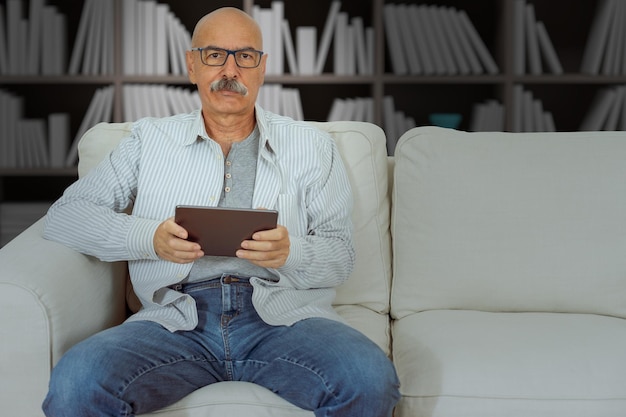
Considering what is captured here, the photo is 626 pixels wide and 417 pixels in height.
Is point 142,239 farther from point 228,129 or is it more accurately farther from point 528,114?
point 528,114

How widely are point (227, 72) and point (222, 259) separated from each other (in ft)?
1.43

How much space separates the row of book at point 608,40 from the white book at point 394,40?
0.83 meters

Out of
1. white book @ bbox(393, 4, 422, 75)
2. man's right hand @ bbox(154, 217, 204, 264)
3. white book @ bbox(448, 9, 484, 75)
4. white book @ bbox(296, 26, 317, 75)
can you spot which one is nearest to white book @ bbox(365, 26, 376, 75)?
white book @ bbox(393, 4, 422, 75)

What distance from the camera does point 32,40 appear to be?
3551 mm

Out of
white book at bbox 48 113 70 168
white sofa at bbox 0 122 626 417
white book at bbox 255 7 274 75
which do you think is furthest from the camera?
white book at bbox 48 113 70 168

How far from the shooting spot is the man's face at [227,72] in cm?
187

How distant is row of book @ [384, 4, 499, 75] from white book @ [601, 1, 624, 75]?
49 centimetres

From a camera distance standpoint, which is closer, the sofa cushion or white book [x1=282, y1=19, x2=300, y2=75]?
the sofa cushion

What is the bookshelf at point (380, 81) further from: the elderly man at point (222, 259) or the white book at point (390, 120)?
the elderly man at point (222, 259)

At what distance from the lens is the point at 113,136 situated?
6.65 feet

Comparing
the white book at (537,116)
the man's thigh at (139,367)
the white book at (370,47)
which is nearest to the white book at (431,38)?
the white book at (370,47)

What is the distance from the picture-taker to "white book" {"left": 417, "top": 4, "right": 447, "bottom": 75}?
3543 mm

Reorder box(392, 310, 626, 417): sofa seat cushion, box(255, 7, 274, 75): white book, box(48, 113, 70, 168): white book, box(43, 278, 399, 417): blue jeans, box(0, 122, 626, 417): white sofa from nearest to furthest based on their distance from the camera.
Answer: box(43, 278, 399, 417): blue jeans < box(392, 310, 626, 417): sofa seat cushion < box(0, 122, 626, 417): white sofa < box(255, 7, 274, 75): white book < box(48, 113, 70, 168): white book

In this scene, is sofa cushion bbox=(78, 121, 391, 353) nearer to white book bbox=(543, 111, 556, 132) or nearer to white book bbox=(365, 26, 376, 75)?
white book bbox=(365, 26, 376, 75)
